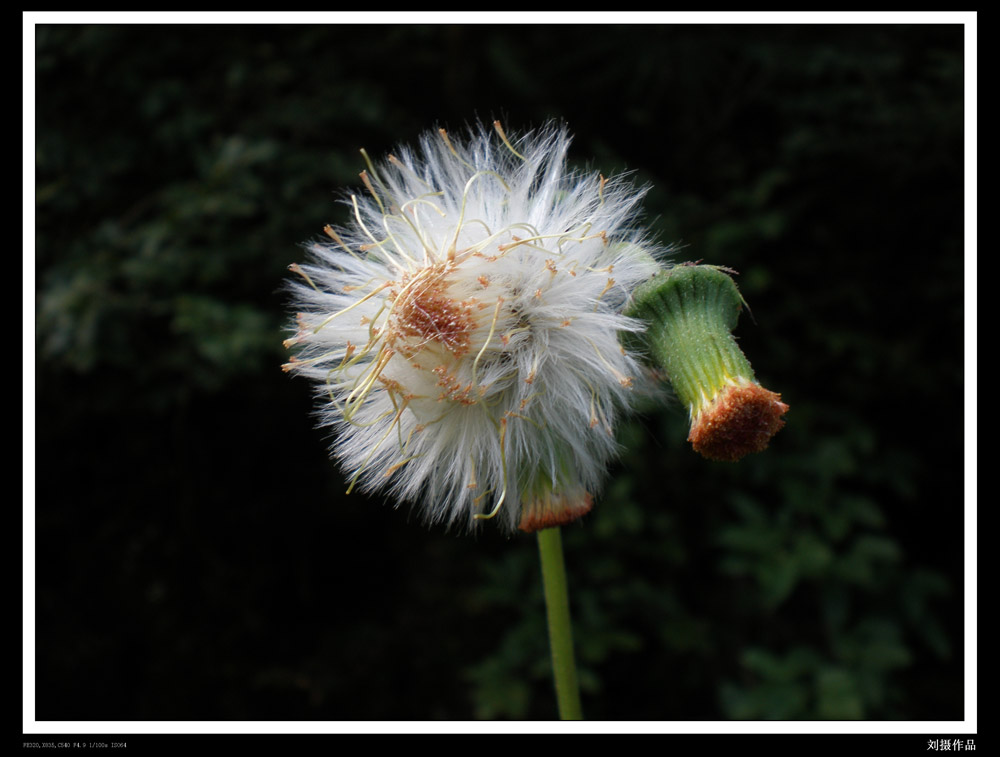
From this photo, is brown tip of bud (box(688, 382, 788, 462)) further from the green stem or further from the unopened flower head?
the green stem

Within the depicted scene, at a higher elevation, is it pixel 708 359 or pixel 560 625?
pixel 708 359

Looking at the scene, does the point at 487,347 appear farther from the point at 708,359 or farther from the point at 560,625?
the point at 560,625

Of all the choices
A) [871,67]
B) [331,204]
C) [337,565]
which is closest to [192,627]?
[337,565]

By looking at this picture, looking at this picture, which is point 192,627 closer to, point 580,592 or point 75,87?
point 580,592

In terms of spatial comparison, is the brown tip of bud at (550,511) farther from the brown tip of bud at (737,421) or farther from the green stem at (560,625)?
the brown tip of bud at (737,421)

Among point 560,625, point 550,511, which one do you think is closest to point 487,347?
point 550,511
